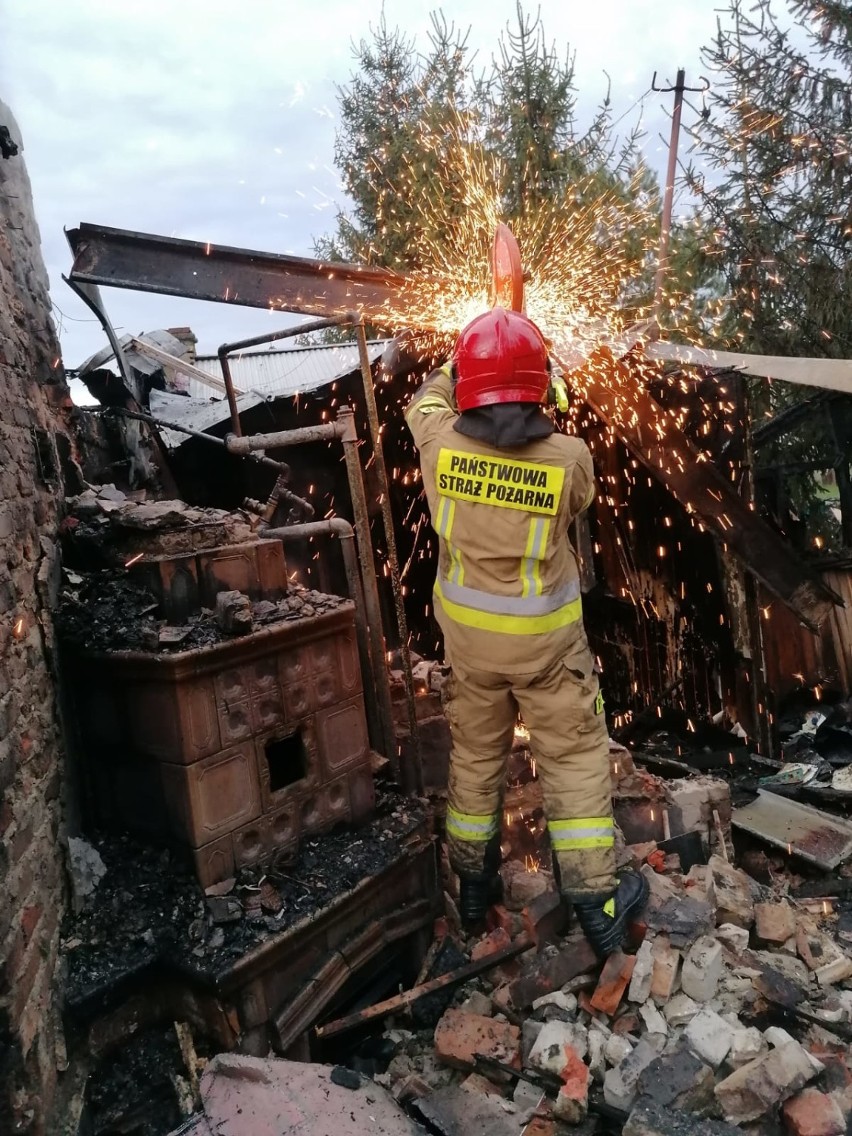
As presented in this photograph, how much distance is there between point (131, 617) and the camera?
3.20 meters

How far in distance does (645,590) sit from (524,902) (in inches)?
137

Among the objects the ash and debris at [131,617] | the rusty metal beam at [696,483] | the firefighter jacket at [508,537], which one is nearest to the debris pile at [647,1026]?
the firefighter jacket at [508,537]

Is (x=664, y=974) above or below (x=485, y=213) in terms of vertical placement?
below

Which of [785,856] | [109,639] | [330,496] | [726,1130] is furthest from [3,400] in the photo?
[785,856]

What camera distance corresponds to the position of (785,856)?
A: 446 cm

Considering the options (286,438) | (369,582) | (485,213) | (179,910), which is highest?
(485,213)

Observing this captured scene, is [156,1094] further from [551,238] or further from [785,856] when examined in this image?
[551,238]

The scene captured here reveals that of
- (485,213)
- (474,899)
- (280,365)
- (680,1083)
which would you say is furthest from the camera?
(485,213)

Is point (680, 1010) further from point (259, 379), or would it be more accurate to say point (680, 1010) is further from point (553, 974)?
point (259, 379)

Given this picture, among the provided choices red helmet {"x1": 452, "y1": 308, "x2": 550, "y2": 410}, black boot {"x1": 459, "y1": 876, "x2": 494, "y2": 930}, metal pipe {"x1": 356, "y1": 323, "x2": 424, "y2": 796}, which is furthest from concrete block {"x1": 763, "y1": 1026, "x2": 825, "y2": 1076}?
red helmet {"x1": 452, "y1": 308, "x2": 550, "y2": 410}

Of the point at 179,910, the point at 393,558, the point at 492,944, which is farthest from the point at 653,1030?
the point at 393,558

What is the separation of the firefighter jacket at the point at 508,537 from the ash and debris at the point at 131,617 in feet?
2.57

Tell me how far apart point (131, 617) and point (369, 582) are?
1.29m

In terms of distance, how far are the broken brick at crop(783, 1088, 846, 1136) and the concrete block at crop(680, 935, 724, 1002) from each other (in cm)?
49
